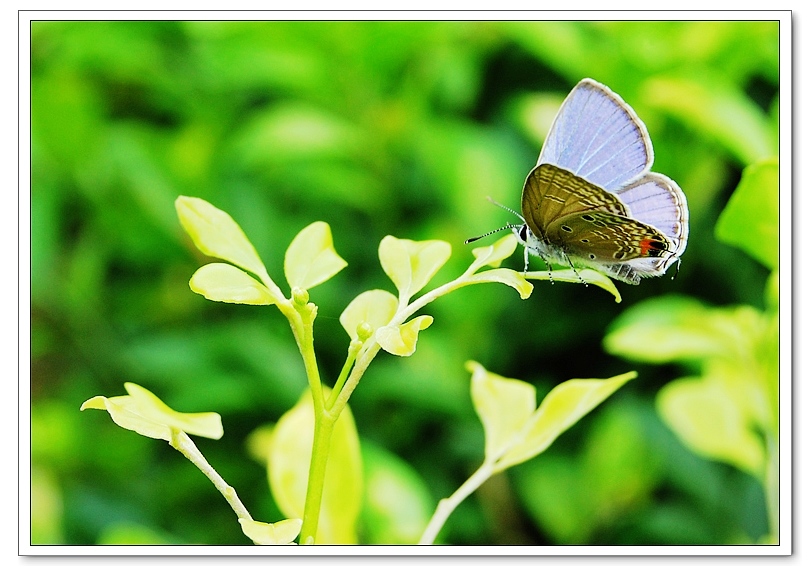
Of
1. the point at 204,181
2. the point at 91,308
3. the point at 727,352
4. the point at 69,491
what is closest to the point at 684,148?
the point at 727,352

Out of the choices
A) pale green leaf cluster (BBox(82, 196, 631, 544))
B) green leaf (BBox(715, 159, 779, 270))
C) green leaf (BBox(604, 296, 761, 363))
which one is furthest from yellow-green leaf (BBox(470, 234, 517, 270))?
green leaf (BBox(604, 296, 761, 363))

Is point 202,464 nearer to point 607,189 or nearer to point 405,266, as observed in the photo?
point 405,266

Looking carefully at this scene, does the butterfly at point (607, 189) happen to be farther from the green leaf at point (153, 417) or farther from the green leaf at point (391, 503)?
the green leaf at point (391, 503)

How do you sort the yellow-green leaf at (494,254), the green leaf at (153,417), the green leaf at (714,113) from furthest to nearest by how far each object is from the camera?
the green leaf at (714,113), the yellow-green leaf at (494,254), the green leaf at (153,417)

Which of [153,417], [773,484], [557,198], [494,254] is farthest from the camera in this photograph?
[773,484]

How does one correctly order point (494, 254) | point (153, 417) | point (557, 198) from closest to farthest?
point (153, 417)
point (494, 254)
point (557, 198)

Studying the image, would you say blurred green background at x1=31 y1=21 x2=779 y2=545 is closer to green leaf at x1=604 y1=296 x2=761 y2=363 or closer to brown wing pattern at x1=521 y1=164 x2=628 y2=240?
green leaf at x1=604 y1=296 x2=761 y2=363

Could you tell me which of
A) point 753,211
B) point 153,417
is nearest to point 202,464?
point 153,417

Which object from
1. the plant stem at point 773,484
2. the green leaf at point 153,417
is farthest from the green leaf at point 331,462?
the plant stem at point 773,484
